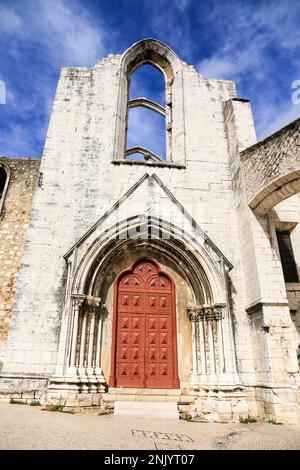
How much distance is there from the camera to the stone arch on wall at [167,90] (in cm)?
938

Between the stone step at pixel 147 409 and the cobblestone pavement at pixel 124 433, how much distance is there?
0.39 m

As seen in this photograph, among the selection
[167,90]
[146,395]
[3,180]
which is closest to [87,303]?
[146,395]

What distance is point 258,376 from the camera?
6445 millimetres

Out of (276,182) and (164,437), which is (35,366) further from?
(276,182)

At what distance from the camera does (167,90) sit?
10805 mm

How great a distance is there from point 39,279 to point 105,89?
628cm

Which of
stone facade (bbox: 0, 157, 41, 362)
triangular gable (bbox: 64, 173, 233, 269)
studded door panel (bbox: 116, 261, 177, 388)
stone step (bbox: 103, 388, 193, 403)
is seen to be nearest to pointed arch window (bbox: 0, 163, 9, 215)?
stone facade (bbox: 0, 157, 41, 362)

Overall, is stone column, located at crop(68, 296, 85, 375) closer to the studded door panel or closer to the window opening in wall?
the studded door panel

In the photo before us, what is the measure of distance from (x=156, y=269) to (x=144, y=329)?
153 cm

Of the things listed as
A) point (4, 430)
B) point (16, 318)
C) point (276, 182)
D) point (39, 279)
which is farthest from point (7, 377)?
point (276, 182)

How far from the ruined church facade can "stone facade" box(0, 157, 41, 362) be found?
0.04m

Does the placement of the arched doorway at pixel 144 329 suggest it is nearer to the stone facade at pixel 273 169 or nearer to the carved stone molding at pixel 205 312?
the carved stone molding at pixel 205 312

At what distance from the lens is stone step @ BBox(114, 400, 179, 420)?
5852mm

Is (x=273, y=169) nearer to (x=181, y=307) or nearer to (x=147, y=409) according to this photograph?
(x=181, y=307)
